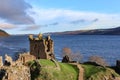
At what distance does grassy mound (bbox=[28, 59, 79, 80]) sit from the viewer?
5166 centimetres

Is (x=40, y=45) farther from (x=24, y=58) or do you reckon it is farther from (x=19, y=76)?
(x=19, y=76)

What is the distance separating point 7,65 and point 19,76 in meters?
3.65

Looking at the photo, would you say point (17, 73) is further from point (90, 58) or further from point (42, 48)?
point (90, 58)

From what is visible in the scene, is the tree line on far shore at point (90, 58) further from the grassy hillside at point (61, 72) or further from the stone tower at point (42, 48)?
the grassy hillside at point (61, 72)

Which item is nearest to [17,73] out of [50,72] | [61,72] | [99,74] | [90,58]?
[50,72]

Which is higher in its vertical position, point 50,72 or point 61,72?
point 50,72

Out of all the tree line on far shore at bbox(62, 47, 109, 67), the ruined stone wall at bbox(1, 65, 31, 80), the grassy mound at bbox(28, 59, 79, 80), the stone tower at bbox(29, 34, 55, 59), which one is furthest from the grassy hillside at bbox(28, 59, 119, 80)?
the tree line on far shore at bbox(62, 47, 109, 67)

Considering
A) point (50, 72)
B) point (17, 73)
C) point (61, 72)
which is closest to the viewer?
Answer: point (17, 73)

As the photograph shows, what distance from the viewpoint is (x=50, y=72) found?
5212cm

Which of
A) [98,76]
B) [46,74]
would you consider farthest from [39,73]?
[98,76]

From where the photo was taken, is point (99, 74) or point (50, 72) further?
point (99, 74)

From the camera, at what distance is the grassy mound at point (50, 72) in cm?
5166

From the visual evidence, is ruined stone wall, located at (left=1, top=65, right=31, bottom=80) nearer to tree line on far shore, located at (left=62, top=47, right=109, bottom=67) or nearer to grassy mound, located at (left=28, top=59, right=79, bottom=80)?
grassy mound, located at (left=28, top=59, right=79, bottom=80)

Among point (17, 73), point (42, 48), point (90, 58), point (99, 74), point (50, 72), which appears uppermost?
point (42, 48)
